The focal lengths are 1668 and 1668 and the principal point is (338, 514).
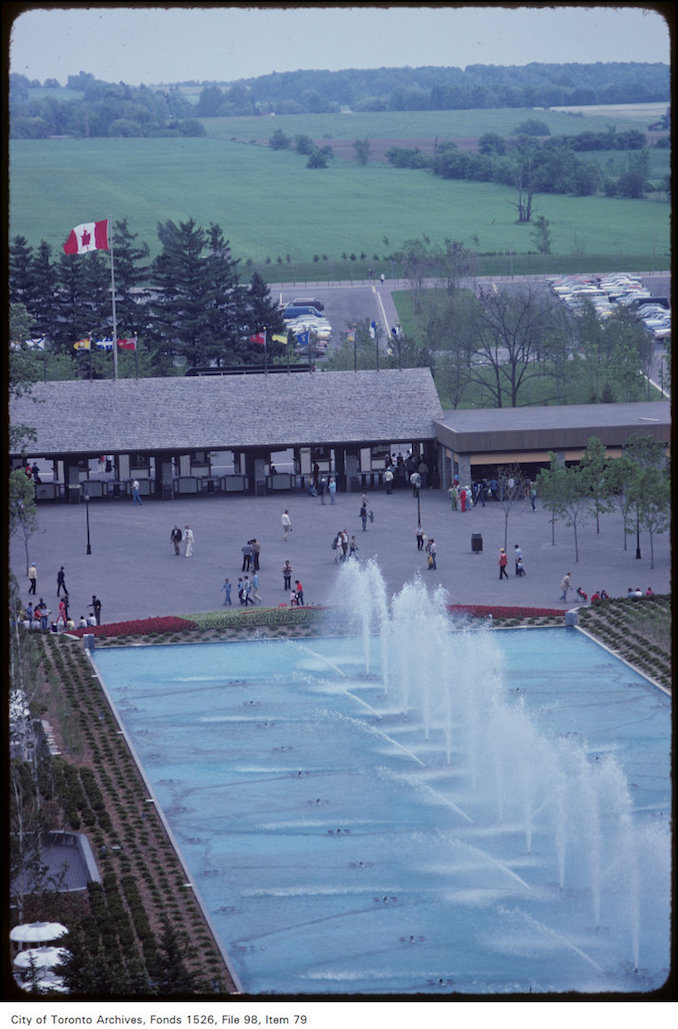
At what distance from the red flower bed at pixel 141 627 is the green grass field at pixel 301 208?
93.3 metres

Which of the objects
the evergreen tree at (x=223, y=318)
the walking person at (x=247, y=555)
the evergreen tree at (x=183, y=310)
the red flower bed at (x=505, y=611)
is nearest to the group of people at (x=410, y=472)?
the walking person at (x=247, y=555)

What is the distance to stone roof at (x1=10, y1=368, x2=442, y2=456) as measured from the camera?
6556 cm

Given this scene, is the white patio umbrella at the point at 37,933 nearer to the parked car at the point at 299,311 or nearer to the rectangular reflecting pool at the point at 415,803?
the rectangular reflecting pool at the point at 415,803

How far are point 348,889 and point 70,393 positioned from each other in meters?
42.4

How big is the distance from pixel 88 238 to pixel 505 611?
130ft

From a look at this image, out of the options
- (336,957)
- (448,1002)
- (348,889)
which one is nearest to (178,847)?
(348,889)

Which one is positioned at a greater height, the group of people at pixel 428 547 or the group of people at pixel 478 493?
the group of people at pixel 478 493

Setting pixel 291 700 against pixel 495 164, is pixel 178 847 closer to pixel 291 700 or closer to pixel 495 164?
pixel 291 700

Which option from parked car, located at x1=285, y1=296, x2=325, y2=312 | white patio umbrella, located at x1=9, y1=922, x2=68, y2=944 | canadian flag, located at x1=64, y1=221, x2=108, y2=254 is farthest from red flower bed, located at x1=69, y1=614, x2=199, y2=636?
parked car, located at x1=285, y1=296, x2=325, y2=312

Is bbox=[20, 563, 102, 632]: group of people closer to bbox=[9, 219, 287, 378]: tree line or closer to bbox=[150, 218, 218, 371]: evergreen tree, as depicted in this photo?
bbox=[9, 219, 287, 378]: tree line

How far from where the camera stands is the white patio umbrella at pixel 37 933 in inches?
934

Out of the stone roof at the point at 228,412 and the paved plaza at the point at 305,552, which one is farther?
the stone roof at the point at 228,412

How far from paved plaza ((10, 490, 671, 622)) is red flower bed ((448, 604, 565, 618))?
848 millimetres

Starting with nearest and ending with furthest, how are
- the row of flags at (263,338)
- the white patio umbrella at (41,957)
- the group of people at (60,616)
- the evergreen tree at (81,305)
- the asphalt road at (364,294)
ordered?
the white patio umbrella at (41,957)
the group of people at (60,616)
the row of flags at (263,338)
the evergreen tree at (81,305)
the asphalt road at (364,294)
